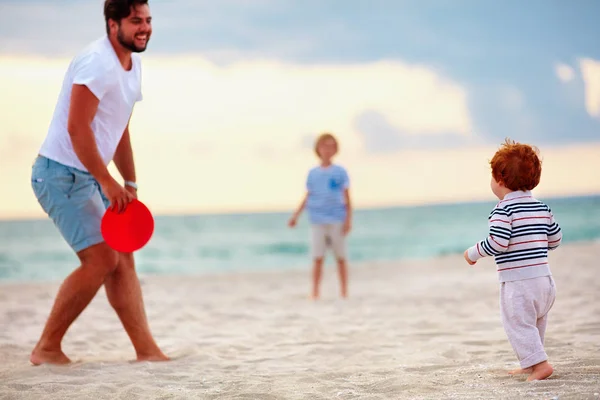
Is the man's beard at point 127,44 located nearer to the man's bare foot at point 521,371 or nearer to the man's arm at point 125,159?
the man's arm at point 125,159

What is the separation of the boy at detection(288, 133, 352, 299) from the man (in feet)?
12.6

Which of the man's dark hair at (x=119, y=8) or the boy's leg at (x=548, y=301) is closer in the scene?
the boy's leg at (x=548, y=301)

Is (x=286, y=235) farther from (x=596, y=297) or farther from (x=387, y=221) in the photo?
(x=596, y=297)

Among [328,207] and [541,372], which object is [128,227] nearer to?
[541,372]

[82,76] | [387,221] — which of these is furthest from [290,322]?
[387,221]

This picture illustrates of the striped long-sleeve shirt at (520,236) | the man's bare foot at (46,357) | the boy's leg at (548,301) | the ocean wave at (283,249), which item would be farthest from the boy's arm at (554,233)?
the ocean wave at (283,249)

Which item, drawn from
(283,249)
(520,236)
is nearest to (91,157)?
(520,236)

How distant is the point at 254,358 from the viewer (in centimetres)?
447

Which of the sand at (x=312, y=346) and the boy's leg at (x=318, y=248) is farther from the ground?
the boy's leg at (x=318, y=248)

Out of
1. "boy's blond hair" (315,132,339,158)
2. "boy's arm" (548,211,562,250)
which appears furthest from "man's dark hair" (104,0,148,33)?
"boy's blond hair" (315,132,339,158)

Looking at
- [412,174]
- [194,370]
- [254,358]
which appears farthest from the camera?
[412,174]

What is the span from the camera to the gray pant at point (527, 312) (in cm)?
331

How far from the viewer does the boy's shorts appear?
7852mm

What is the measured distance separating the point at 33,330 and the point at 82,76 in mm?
2840
